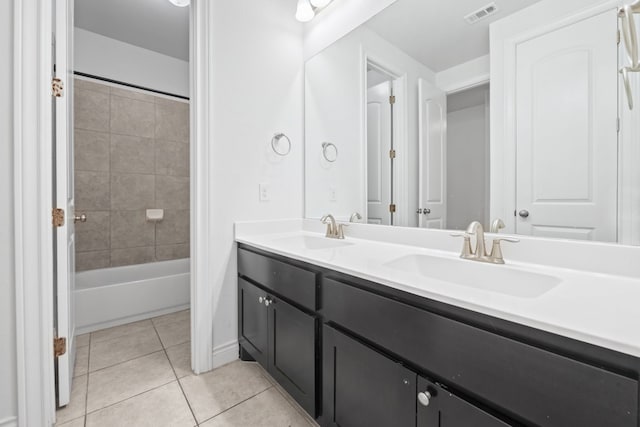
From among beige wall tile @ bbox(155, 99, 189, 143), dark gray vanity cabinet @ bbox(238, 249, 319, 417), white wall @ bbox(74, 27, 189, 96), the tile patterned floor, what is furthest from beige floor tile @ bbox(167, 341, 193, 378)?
white wall @ bbox(74, 27, 189, 96)

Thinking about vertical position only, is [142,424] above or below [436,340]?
below

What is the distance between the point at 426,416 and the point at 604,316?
473 millimetres

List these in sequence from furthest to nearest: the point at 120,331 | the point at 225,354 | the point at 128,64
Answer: the point at 128,64 < the point at 120,331 < the point at 225,354

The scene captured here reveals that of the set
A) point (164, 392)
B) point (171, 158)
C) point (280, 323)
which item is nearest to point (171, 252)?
point (171, 158)

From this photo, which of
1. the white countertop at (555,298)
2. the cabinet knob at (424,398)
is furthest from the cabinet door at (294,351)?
the cabinet knob at (424,398)

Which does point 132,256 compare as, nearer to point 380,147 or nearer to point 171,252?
point 171,252

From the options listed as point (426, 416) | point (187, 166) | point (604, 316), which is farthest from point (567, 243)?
point (187, 166)

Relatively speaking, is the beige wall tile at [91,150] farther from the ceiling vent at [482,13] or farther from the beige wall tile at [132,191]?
the ceiling vent at [482,13]

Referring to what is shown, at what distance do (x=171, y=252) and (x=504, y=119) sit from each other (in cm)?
312

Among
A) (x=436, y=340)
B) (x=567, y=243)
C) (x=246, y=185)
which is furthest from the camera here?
(x=246, y=185)

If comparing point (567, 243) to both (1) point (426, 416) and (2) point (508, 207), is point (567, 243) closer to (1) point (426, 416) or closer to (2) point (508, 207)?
(2) point (508, 207)

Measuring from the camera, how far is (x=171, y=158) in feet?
10.1

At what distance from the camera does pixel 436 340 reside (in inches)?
29.2

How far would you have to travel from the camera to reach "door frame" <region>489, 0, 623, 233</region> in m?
1.09
